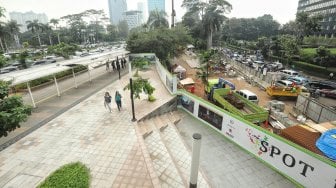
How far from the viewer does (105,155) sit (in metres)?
8.54

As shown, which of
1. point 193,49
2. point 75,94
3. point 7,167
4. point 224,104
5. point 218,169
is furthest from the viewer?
point 193,49

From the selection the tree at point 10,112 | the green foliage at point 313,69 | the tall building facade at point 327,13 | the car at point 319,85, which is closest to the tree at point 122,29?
the tall building facade at point 327,13

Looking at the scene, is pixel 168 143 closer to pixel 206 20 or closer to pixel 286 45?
pixel 286 45

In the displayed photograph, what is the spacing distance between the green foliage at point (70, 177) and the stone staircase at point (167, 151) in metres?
2.59

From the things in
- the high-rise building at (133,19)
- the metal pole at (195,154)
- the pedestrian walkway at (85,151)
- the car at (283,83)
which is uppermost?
the high-rise building at (133,19)

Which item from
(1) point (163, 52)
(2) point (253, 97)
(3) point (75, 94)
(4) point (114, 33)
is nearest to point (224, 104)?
(2) point (253, 97)

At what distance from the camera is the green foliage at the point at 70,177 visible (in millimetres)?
6668

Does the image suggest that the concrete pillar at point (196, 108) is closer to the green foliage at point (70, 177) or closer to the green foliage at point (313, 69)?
the green foliage at point (70, 177)

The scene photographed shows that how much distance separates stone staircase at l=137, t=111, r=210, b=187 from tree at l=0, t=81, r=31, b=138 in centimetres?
485

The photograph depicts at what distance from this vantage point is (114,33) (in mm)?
103125

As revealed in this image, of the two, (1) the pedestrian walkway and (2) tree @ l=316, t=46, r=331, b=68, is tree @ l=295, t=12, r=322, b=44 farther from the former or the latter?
(1) the pedestrian walkway

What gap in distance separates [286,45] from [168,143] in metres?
33.3

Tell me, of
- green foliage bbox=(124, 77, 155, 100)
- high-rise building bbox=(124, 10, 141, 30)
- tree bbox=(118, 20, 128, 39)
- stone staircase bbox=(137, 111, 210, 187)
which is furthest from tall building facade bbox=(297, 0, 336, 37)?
high-rise building bbox=(124, 10, 141, 30)

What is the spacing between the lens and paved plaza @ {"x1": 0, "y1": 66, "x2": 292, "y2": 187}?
7430 millimetres
